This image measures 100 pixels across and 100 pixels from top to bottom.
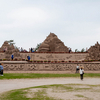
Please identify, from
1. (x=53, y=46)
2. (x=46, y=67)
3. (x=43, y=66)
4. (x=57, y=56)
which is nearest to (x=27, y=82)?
(x=43, y=66)

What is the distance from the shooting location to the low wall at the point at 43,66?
96.6 ft

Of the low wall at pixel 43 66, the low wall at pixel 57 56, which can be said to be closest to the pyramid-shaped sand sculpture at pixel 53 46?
the low wall at pixel 57 56

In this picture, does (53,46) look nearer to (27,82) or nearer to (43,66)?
(43,66)

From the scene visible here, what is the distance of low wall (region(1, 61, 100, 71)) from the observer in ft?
96.6

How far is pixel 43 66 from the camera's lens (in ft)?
98.7

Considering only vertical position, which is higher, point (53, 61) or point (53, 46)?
point (53, 46)

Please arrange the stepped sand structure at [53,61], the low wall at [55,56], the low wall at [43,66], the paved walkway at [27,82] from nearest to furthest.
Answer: the paved walkway at [27,82]
the low wall at [43,66]
the stepped sand structure at [53,61]
the low wall at [55,56]

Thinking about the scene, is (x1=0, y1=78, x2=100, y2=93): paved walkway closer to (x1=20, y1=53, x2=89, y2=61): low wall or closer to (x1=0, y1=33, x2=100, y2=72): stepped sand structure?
(x1=0, y1=33, x2=100, y2=72): stepped sand structure

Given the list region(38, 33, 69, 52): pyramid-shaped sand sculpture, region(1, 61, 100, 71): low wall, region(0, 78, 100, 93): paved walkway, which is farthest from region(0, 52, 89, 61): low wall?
region(0, 78, 100, 93): paved walkway

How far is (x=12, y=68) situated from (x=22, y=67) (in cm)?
179

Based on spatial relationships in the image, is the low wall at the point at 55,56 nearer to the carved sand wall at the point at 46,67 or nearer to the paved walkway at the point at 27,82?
the carved sand wall at the point at 46,67

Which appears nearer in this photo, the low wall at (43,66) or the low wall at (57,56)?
the low wall at (43,66)

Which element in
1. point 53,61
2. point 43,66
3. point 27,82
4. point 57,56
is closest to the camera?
point 27,82

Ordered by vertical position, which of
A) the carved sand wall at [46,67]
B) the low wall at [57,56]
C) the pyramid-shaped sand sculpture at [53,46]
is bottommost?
the carved sand wall at [46,67]
